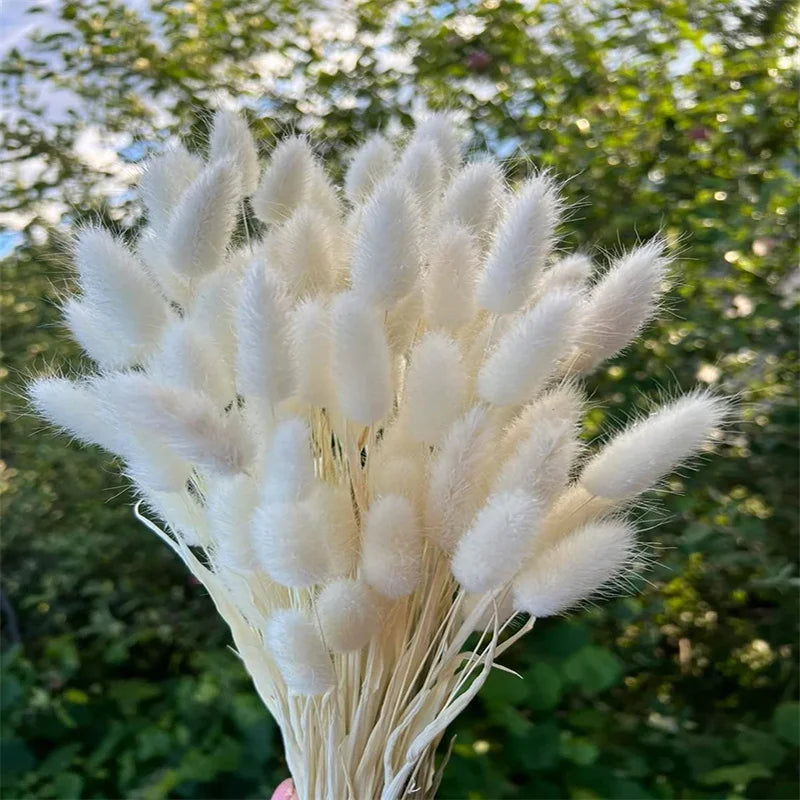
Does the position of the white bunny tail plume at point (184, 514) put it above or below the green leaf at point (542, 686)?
above

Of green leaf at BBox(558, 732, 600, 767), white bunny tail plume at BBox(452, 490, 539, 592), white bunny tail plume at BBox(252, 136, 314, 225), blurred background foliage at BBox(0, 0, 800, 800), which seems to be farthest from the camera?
blurred background foliage at BBox(0, 0, 800, 800)

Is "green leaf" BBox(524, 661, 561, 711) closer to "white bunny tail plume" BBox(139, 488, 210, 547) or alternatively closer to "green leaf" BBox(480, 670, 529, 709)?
"green leaf" BBox(480, 670, 529, 709)

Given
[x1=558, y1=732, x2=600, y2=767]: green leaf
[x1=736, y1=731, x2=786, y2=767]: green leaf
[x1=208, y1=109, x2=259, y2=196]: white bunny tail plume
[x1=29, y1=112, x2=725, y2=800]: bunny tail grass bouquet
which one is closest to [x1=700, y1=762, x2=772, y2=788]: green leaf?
[x1=736, y1=731, x2=786, y2=767]: green leaf

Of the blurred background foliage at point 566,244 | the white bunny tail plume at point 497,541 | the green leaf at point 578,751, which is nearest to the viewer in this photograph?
the white bunny tail plume at point 497,541

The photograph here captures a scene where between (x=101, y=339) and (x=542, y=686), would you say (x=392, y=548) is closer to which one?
(x=101, y=339)

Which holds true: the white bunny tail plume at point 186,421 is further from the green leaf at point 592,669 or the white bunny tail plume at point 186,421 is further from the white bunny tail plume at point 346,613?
the green leaf at point 592,669

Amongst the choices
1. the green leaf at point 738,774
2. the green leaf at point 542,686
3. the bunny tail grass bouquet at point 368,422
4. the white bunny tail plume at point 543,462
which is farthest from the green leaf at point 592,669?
Answer: the white bunny tail plume at point 543,462

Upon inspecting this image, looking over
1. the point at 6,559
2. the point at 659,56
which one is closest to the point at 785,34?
the point at 659,56
